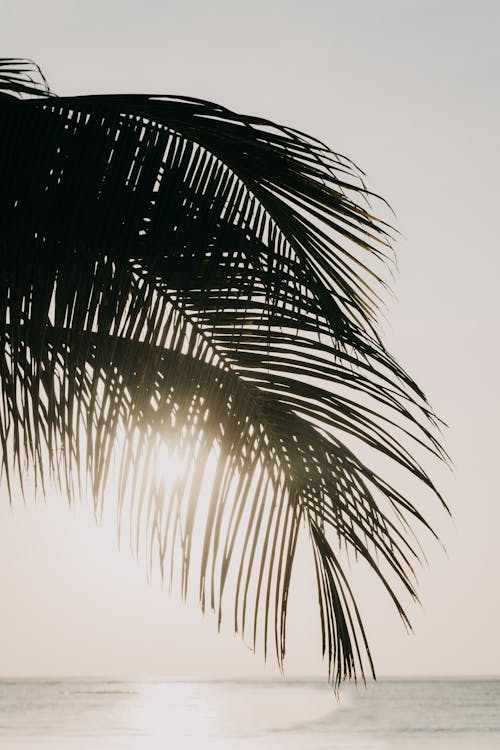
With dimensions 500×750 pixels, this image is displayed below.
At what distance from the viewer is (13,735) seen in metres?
33.6

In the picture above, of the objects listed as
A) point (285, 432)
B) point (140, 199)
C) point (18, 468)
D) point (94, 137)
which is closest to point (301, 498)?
point (285, 432)

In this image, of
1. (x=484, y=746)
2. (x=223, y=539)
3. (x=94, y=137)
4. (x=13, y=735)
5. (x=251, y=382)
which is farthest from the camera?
(x=13, y=735)

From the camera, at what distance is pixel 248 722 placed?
41031 mm

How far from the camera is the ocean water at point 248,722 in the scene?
3094 centimetres

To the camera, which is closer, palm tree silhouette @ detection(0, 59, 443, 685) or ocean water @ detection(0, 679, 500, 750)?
palm tree silhouette @ detection(0, 59, 443, 685)

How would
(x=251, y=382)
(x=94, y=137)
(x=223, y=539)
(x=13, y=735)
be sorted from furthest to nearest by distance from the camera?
(x=13, y=735), (x=251, y=382), (x=223, y=539), (x=94, y=137)

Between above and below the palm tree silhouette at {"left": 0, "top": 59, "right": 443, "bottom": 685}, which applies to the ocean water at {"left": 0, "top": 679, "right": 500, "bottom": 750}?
below

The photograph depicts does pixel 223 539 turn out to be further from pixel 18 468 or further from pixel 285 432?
pixel 18 468

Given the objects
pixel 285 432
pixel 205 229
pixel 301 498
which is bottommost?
pixel 301 498

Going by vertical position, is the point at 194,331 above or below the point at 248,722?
above

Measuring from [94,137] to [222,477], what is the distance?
75cm

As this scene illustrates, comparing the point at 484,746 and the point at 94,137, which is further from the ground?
the point at 94,137

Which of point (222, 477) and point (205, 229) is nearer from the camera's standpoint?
point (205, 229)

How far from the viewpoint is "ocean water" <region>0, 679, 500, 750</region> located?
30938 millimetres
